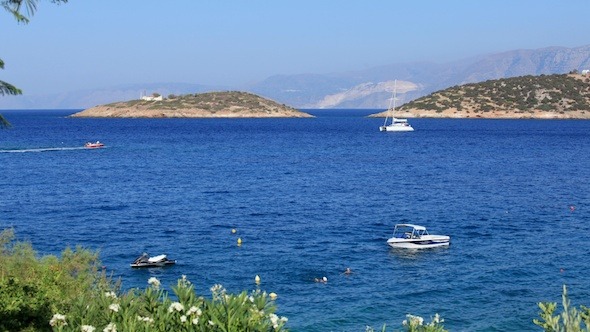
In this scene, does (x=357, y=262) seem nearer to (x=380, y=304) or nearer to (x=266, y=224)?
(x=380, y=304)

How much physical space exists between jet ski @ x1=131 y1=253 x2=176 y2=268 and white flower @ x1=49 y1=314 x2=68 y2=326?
1030 inches

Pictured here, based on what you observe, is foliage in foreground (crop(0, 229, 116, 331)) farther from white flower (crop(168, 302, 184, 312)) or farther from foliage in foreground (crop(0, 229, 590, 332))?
white flower (crop(168, 302, 184, 312))

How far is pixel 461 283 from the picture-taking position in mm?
34844

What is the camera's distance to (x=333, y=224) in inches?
1962

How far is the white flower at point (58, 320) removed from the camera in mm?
11352

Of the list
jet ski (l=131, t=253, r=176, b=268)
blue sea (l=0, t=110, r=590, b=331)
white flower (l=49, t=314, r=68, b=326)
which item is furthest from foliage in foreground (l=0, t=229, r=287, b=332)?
jet ski (l=131, t=253, r=176, b=268)

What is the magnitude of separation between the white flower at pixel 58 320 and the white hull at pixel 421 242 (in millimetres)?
32463

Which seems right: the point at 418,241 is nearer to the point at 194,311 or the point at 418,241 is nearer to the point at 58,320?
the point at 194,311

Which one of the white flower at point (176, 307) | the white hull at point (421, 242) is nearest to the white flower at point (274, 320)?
the white flower at point (176, 307)

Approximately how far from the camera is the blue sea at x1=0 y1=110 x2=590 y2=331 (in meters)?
32.9

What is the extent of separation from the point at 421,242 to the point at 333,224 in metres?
8.76

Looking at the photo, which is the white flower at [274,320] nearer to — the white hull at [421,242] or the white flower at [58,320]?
the white flower at [58,320]

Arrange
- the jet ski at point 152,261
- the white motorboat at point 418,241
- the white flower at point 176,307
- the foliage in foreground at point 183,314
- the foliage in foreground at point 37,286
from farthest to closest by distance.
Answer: the white motorboat at point 418,241 < the jet ski at point 152,261 < the foliage in foreground at point 37,286 < the white flower at point 176,307 < the foliage in foreground at point 183,314

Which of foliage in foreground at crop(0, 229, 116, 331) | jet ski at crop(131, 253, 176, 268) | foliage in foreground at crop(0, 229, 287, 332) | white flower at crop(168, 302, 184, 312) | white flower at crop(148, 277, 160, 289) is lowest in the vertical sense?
jet ski at crop(131, 253, 176, 268)
